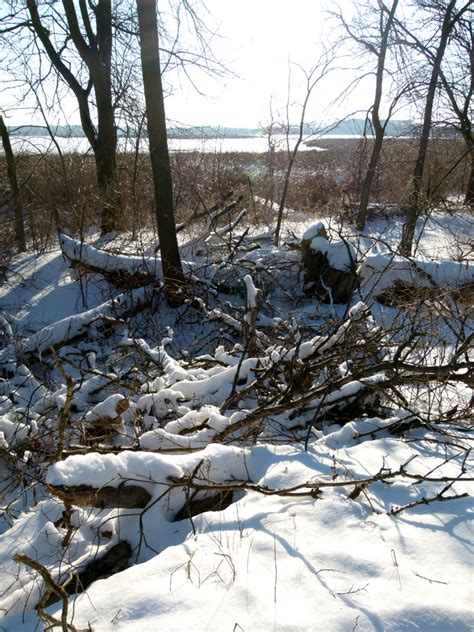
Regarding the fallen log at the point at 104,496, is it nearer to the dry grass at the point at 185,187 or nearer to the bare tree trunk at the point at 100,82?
the dry grass at the point at 185,187

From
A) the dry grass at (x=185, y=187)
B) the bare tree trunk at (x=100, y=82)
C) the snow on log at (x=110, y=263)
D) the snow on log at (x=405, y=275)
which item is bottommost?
the snow on log at (x=405, y=275)

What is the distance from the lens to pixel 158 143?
5.77 metres

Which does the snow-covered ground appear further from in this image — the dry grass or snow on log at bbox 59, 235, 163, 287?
the dry grass

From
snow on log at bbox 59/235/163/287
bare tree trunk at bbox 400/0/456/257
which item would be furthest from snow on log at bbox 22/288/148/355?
bare tree trunk at bbox 400/0/456/257

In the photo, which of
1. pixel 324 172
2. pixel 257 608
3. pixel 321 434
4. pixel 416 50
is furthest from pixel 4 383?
pixel 324 172

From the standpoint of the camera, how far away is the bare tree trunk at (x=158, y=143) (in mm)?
5395

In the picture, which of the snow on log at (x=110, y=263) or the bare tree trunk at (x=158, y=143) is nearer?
the bare tree trunk at (x=158, y=143)

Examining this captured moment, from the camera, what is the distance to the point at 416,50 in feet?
29.3

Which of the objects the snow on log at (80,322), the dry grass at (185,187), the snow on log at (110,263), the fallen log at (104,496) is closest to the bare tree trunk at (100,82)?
the dry grass at (185,187)

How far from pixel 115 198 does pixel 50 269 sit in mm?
2005

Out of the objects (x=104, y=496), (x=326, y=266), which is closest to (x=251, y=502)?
(x=104, y=496)

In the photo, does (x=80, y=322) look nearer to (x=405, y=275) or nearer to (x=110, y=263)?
(x=110, y=263)

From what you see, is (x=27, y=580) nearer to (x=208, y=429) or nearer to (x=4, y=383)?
(x=208, y=429)

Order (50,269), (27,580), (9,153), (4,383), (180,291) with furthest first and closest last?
(9,153), (50,269), (180,291), (4,383), (27,580)
